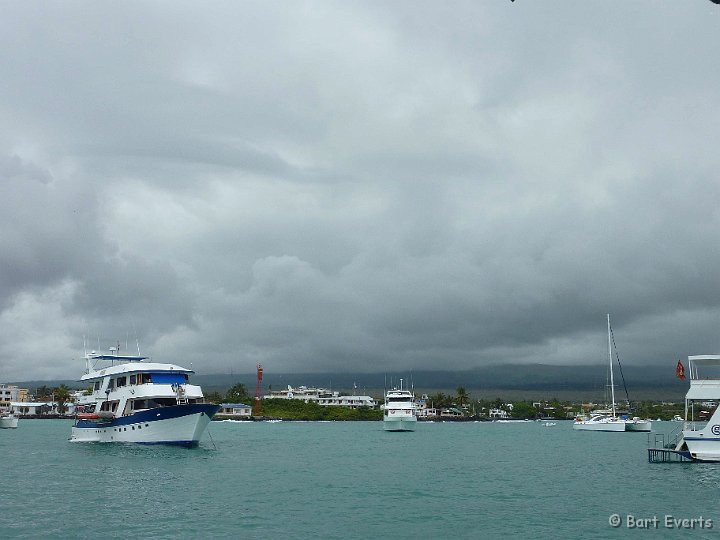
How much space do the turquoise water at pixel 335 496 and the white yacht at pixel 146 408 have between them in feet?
6.53

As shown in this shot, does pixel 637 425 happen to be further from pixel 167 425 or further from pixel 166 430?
pixel 167 425

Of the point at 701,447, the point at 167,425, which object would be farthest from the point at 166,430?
the point at 701,447

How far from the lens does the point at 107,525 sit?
37.2 metres

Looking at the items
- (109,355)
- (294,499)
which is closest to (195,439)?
(109,355)

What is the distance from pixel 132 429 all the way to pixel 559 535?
172 ft

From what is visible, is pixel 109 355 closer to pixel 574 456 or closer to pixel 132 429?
pixel 132 429

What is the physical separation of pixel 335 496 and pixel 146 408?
36.0 meters

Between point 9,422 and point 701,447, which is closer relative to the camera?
point 701,447

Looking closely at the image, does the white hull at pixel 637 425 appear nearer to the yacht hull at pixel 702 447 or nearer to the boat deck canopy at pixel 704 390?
the yacht hull at pixel 702 447

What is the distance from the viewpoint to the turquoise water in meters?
36.6

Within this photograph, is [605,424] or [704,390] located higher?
[704,390]

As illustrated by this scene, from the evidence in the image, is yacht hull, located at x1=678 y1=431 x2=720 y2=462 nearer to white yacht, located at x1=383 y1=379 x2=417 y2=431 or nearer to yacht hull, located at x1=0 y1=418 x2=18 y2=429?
white yacht, located at x1=383 y1=379 x2=417 y2=431

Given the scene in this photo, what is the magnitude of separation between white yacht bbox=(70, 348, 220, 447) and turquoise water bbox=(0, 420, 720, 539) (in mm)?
1992

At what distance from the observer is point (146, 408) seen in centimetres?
7744
